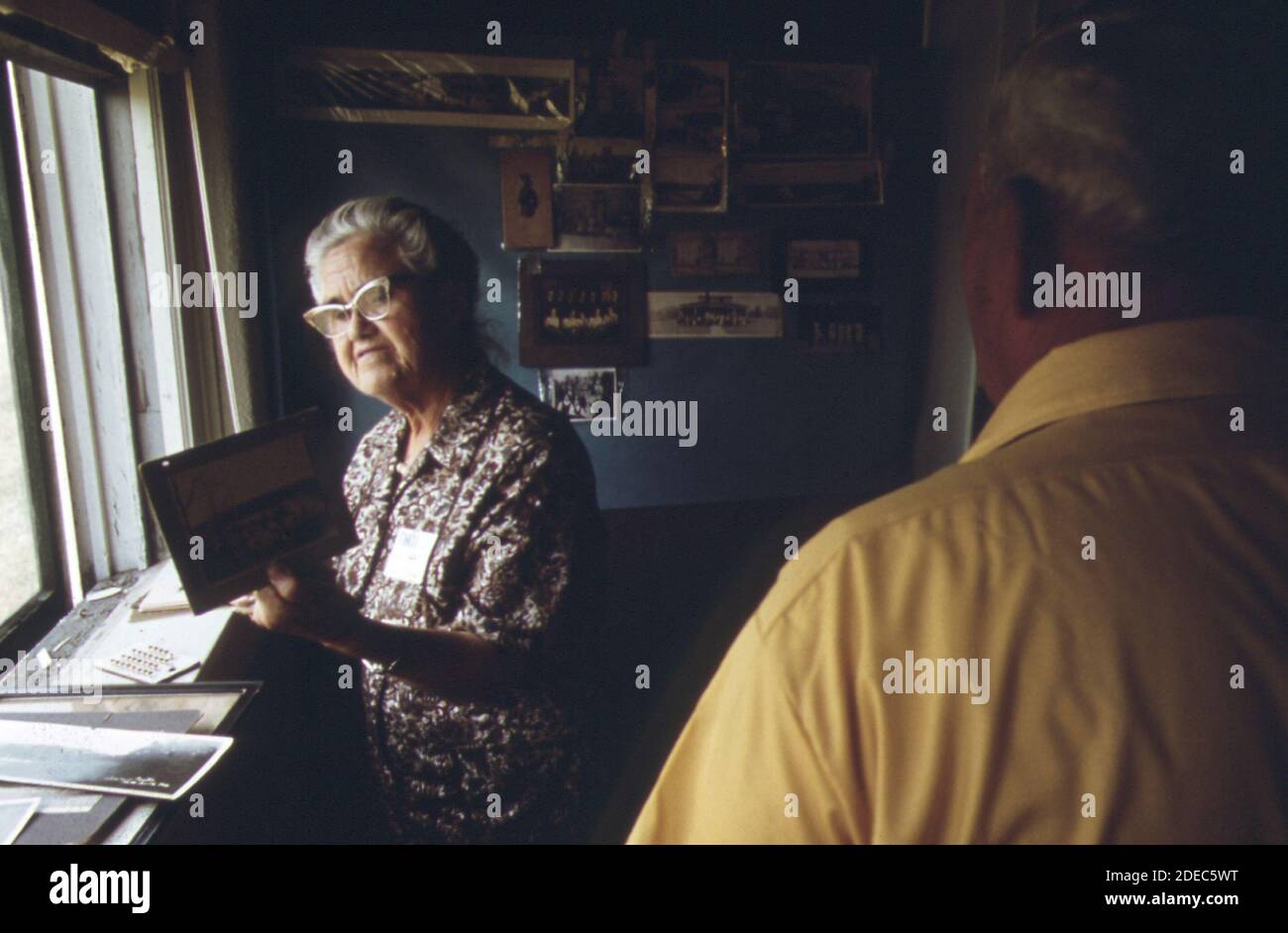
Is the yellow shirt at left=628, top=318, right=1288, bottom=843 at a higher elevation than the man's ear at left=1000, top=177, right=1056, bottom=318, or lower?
lower

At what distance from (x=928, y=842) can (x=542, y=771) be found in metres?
0.91

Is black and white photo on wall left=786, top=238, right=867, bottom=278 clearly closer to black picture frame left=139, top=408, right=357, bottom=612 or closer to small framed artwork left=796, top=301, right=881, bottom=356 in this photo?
small framed artwork left=796, top=301, right=881, bottom=356

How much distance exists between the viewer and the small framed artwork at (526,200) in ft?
6.79

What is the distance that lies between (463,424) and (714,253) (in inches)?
43.2

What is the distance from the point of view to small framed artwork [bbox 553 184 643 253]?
2.11 metres

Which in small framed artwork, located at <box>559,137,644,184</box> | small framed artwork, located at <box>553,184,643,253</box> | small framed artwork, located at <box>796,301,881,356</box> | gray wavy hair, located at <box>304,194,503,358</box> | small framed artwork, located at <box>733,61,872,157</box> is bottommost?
small framed artwork, located at <box>796,301,881,356</box>

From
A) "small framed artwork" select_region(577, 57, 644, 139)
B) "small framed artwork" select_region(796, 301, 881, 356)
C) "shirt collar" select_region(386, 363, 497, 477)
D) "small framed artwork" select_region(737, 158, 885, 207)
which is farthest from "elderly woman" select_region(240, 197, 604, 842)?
"small framed artwork" select_region(796, 301, 881, 356)

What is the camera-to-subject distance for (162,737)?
1.03 metres

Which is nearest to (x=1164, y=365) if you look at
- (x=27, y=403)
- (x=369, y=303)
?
(x=369, y=303)

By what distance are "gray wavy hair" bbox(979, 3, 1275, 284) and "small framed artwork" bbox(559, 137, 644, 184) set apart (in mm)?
1677

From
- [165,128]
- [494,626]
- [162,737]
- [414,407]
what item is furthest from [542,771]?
[165,128]

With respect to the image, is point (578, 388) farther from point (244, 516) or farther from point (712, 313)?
point (244, 516)

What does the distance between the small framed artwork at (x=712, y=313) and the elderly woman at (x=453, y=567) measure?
0.84 meters

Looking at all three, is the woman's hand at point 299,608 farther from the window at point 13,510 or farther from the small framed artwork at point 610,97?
the small framed artwork at point 610,97
